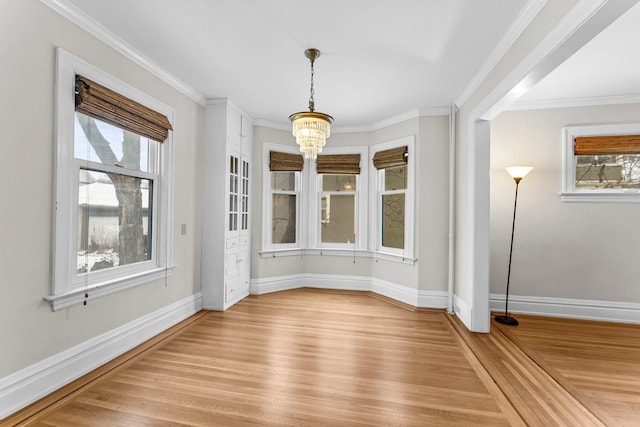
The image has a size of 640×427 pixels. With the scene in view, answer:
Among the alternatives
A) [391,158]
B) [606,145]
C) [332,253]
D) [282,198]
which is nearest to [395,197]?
[391,158]

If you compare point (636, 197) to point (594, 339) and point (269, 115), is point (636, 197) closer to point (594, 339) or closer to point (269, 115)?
point (594, 339)

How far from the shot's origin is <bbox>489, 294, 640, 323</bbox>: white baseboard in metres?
3.69

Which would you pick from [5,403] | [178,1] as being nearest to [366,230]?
[178,1]

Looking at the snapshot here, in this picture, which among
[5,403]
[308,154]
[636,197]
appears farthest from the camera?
[636,197]

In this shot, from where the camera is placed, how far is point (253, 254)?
193 inches

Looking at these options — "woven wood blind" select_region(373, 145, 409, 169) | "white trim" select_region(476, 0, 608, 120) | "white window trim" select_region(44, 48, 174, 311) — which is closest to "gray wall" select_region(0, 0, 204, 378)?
"white window trim" select_region(44, 48, 174, 311)

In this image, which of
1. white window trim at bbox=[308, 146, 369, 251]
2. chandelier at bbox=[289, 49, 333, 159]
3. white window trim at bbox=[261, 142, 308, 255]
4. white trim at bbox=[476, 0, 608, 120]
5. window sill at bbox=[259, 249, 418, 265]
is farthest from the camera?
white window trim at bbox=[308, 146, 369, 251]

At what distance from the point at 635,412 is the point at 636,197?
2.81 m

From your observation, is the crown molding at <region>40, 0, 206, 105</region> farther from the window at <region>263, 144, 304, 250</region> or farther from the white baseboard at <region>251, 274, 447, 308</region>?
the white baseboard at <region>251, 274, 447, 308</region>

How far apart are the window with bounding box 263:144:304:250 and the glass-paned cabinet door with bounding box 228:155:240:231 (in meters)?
0.64

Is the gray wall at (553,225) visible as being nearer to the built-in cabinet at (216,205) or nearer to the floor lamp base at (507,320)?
the floor lamp base at (507,320)

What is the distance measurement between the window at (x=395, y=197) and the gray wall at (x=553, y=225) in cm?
108

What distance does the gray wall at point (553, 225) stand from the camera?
3.73 meters


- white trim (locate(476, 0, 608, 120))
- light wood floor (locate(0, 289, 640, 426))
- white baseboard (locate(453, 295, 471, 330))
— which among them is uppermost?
white trim (locate(476, 0, 608, 120))
